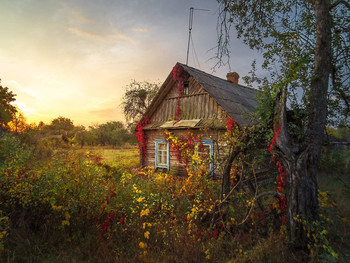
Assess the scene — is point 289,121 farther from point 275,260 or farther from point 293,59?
point 275,260

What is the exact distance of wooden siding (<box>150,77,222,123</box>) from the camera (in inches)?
389

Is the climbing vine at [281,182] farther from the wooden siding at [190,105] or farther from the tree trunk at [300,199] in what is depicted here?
the wooden siding at [190,105]

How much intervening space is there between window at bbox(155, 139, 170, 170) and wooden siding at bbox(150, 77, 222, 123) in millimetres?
1341

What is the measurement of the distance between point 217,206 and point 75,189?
289cm

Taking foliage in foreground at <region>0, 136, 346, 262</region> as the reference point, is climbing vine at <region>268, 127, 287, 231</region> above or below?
above

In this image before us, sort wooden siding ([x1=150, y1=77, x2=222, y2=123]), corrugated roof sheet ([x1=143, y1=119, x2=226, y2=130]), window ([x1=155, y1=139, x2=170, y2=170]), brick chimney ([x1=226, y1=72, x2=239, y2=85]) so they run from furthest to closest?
brick chimney ([x1=226, y1=72, x2=239, y2=85]), window ([x1=155, y1=139, x2=170, y2=170]), wooden siding ([x1=150, y1=77, x2=222, y2=123]), corrugated roof sheet ([x1=143, y1=119, x2=226, y2=130])

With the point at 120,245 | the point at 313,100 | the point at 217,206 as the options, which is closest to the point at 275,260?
the point at 217,206

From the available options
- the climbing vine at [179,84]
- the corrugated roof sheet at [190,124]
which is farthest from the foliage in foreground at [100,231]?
the climbing vine at [179,84]

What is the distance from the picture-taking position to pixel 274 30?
504 centimetres

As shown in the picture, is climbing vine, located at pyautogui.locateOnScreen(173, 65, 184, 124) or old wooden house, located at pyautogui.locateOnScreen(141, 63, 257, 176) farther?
climbing vine, located at pyautogui.locateOnScreen(173, 65, 184, 124)

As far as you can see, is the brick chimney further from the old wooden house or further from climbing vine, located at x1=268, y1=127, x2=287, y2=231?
climbing vine, located at x1=268, y1=127, x2=287, y2=231

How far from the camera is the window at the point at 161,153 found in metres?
11.3

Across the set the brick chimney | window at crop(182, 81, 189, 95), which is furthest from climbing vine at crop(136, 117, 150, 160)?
the brick chimney

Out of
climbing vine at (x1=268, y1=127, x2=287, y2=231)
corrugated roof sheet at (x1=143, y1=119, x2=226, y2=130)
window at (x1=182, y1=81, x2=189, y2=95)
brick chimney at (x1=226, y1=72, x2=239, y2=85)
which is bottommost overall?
climbing vine at (x1=268, y1=127, x2=287, y2=231)
